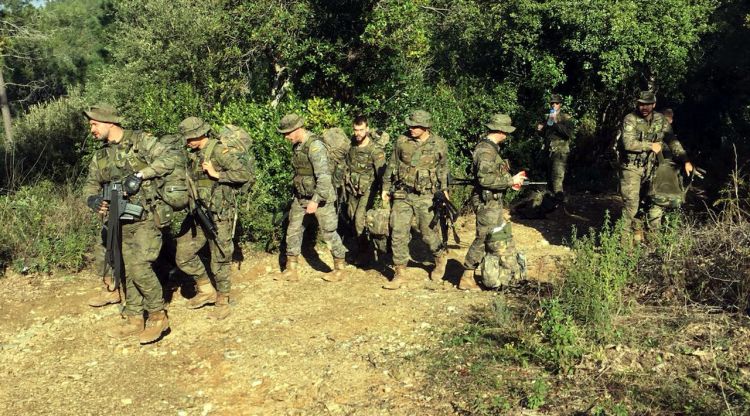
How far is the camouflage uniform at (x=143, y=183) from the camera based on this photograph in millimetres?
5438

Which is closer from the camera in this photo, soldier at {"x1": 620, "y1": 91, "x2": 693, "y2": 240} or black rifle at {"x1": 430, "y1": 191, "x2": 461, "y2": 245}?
black rifle at {"x1": 430, "y1": 191, "x2": 461, "y2": 245}

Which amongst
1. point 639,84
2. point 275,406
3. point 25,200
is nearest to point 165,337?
point 275,406

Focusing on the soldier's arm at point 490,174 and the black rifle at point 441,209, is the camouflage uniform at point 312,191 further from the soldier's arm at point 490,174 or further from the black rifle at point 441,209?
the soldier's arm at point 490,174

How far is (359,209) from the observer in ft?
24.2

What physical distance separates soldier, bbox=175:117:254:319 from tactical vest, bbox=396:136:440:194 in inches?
68.1

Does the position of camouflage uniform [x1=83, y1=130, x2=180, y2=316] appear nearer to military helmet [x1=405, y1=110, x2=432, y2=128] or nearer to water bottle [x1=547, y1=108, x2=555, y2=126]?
military helmet [x1=405, y1=110, x2=432, y2=128]

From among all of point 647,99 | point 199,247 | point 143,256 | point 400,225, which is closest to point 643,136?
point 647,99

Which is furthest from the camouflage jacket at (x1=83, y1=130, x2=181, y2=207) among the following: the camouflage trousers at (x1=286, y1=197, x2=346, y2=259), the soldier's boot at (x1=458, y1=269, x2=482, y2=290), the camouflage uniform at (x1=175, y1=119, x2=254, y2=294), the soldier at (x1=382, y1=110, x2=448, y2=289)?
the soldier's boot at (x1=458, y1=269, x2=482, y2=290)

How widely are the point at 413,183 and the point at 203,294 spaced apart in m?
2.63

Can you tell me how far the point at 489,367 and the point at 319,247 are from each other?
3.98 meters

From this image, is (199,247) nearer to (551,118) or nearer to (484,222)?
(484,222)

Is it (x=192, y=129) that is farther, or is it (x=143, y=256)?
(x=192, y=129)

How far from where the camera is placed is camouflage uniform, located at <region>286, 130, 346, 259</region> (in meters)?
6.58

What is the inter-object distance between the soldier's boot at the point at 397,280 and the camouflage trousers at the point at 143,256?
2529 mm
